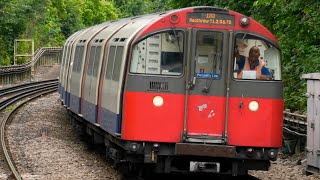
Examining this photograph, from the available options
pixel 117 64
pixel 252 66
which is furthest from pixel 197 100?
pixel 117 64

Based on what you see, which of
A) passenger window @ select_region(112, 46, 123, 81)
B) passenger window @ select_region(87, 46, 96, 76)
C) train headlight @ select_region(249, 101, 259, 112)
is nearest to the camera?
train headlight @ select_region(249, 101, 259, 112)

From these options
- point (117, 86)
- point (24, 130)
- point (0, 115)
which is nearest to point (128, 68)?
point (117, 86)

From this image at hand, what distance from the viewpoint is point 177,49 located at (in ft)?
33.5

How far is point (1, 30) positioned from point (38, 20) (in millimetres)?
11066

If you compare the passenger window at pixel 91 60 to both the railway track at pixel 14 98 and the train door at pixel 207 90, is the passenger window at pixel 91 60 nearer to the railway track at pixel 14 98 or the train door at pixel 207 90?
the railway track at pixel 14 98

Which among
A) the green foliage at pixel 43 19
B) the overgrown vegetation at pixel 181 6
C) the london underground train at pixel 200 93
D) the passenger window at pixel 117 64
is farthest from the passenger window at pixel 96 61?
the green foliage at pixel 43 19

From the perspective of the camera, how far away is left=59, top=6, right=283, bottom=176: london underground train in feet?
33.1

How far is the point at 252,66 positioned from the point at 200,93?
0.93 metres

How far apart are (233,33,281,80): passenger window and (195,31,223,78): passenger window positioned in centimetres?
29

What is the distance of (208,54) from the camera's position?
10.2 meters

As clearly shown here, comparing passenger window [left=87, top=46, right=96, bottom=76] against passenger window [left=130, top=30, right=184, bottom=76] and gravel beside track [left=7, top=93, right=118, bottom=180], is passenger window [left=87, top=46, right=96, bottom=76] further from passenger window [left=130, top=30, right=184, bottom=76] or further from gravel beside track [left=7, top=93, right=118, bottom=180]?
passenger window [left=130, top=30, right=184, bottom=76]

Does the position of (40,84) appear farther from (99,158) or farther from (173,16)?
(173,16)

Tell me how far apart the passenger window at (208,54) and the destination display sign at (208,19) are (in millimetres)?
163

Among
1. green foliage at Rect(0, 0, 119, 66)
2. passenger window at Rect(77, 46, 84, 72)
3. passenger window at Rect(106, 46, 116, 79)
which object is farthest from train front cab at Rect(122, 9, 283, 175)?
green foliage at Rect(0, 0, 119, 66)
